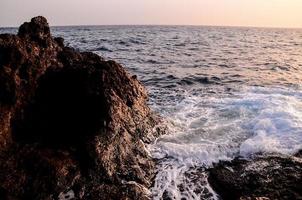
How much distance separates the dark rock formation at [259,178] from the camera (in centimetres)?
488

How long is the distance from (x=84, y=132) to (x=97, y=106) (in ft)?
1.51

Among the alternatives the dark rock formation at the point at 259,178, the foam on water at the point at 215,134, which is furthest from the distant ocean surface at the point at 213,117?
the dark rock formation at the point at 259,178

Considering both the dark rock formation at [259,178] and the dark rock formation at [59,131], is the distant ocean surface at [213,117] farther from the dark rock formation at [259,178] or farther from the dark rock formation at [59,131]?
the dark rock formation at [59,131]

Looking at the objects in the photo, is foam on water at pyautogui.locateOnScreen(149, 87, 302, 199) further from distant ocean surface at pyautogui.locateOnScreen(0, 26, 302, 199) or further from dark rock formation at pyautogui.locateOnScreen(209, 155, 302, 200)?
dark rock formation at pyautogui.locateOnScreen(209, 155, 302, 200)

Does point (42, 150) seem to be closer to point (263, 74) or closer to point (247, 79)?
point (247, 79)

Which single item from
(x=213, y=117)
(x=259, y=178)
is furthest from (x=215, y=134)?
(x=259, y=178)

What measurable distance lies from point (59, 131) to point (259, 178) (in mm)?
3143

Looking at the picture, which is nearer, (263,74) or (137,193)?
(137,193)

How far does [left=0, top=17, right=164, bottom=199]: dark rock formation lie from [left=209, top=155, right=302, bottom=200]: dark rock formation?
1.18 metres

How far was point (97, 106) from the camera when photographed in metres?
5.34

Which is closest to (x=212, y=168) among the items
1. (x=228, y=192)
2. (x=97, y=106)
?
(x=228, y=192)

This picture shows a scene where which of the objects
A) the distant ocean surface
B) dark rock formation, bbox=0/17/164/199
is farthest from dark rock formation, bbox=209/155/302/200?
dark rock formation, bbox=0/17/164/199

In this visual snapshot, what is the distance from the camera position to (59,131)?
5.26 metres

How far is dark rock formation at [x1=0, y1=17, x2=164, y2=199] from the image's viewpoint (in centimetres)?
450
